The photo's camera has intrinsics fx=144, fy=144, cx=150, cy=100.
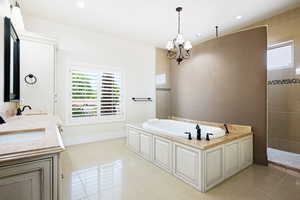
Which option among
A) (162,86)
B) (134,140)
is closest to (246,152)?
(134,140)

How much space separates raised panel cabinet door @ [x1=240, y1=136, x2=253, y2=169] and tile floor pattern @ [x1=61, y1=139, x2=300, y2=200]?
A: 0.10 meters

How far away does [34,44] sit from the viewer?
2.71m

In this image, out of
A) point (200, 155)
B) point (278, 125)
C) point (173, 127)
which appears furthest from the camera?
point (173, 127)

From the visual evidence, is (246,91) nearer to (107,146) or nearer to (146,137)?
(146,137)

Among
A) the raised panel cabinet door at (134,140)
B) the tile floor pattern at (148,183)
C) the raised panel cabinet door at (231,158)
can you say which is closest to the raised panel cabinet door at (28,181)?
the tile floor pattern at (148,183)

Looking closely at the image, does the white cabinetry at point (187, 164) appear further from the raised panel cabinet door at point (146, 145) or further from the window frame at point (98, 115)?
the window frame at point (98, 115)

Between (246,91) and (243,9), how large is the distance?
5.40 ft

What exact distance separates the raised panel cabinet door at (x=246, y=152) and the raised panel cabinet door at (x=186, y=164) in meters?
1.11

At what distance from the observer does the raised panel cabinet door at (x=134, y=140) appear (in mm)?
3162

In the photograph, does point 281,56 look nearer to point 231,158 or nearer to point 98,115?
point 231,158

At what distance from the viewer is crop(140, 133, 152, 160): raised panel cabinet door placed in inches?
110

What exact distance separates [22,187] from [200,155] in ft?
5.86

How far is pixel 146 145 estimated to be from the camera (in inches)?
114

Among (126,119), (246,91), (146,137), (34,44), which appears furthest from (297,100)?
(34,44)
